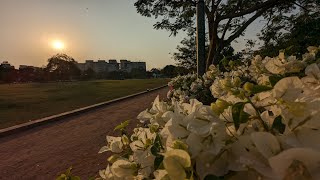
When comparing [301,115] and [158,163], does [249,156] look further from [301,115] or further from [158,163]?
[158,163]

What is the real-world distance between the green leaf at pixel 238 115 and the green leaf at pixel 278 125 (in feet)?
0.21

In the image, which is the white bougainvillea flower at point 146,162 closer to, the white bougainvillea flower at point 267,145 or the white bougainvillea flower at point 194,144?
the white bougainvillea flower at point 194,144

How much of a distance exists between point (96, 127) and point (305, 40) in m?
6.94

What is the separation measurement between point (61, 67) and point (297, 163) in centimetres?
9966

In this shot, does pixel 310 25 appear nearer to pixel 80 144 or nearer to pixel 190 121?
pixel 80 144

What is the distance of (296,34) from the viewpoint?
11.8 meters

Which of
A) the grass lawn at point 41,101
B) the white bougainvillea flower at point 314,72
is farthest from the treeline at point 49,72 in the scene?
the white bougainvillea flower at point 314,72

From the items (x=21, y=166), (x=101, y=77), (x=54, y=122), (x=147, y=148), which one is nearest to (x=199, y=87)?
(x=21, y=166)

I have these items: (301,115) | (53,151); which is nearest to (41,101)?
(53,151)

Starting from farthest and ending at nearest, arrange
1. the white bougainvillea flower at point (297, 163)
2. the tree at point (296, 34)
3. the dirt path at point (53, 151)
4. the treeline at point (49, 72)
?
the treeline at point (49, 72) < the tree at point (296, 34) < the dirt path at point (53, 151) < the white bougainvillea flower at point (297, 163)

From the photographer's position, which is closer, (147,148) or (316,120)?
(316,120)

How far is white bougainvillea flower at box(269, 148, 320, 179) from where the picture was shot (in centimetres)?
59

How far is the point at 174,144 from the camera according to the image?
0.78m

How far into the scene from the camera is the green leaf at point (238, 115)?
801 millimetres
